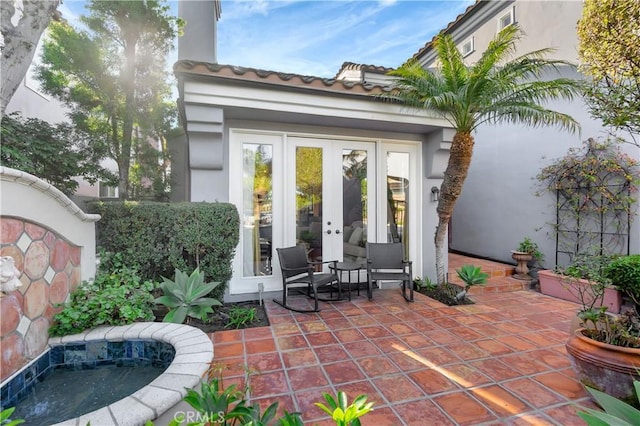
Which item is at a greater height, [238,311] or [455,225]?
[455,225]

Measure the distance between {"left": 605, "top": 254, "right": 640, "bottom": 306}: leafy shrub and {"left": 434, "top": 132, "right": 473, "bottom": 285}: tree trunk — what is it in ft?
7.46

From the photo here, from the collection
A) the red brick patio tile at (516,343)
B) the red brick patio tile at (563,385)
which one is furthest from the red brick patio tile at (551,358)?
the red brick patio tile at (563,385)

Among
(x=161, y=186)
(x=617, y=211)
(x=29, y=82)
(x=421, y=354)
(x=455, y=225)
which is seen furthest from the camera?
(x=455, y=225)

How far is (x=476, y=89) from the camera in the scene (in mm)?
4691

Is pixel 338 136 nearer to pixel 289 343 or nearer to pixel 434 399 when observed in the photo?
pixel 289 343

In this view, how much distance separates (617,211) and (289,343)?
654cm

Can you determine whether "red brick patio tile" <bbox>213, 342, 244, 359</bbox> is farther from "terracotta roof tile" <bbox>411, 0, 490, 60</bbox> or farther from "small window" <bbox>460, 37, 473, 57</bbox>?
"small window" <bbox>460, 37, 473, 57</bbox>

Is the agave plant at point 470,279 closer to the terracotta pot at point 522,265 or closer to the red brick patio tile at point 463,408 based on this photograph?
the terracotta pot at point 522,265

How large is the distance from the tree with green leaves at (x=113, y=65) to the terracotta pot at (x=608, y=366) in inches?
310

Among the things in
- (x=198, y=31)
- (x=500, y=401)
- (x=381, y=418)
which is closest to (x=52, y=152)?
(x=198, y=31)

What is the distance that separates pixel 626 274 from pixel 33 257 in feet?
23.1

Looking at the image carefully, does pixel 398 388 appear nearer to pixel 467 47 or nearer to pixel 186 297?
pixel 186 297

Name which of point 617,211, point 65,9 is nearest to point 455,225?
point 617,211

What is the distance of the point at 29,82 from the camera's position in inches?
268
